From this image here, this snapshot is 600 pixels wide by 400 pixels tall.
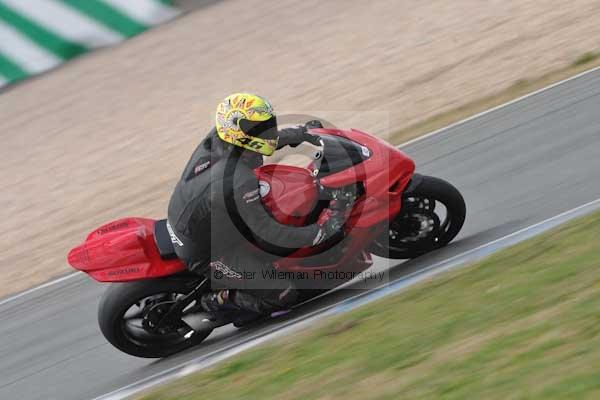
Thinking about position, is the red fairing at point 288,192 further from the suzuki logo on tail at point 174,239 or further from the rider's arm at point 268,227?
the suzuki logo on tail at point 174,239

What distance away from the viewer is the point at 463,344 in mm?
4766

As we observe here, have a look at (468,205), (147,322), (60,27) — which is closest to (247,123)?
(147,322)

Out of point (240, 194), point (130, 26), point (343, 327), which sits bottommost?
point (343, 327)

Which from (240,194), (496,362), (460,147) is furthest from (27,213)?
(496,362)

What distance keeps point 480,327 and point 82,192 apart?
758 centimetres

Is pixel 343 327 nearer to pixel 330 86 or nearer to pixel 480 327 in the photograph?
pixel 480 327

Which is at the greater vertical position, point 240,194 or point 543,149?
point 240,194

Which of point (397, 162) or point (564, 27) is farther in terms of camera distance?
point (564, 27)

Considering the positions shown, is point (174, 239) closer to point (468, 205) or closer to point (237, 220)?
point (237, 220)

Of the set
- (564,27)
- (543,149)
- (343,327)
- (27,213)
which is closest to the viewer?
(343,327)

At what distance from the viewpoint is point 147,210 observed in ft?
33.8

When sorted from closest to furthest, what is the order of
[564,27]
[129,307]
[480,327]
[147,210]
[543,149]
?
[480,327] → [129,307] → [543,149] → [147,210] → [564,27]

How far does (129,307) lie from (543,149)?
423 centimetres

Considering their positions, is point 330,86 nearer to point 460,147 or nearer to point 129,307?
point 460,147
